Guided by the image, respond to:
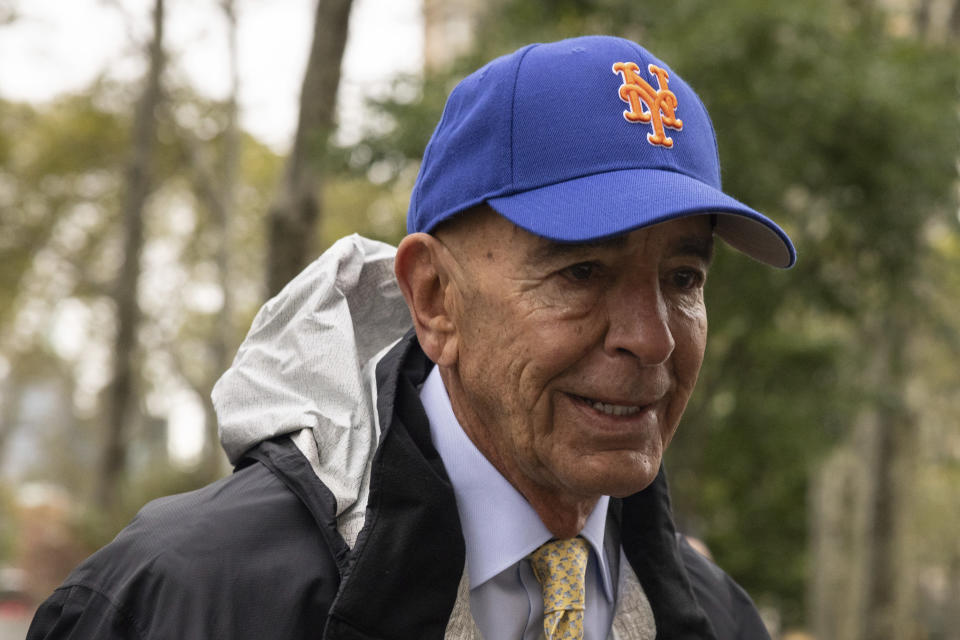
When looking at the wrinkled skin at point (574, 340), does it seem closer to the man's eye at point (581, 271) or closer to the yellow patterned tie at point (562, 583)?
the man's eye at point (581, 271)

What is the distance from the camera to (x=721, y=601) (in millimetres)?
2344

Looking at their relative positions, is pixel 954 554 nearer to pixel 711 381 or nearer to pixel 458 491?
pixel 711 381

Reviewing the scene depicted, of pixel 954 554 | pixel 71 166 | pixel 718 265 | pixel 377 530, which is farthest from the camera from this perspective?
pixel 954 554

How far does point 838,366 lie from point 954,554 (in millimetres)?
28202

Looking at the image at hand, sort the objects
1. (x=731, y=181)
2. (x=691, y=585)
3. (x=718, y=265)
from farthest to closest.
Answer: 1. (x=718, y=265)
2. (x=731, y=181)
3. (x=691, y=585)

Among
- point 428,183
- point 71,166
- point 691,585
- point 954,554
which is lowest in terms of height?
point 954,554

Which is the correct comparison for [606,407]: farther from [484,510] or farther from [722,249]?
[722,249]

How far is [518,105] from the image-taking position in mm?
1984

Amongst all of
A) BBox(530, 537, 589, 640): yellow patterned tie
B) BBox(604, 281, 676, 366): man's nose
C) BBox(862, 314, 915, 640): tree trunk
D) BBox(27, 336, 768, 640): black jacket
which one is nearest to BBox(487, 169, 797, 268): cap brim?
BBox(604, 281, 676, 366): man's nose

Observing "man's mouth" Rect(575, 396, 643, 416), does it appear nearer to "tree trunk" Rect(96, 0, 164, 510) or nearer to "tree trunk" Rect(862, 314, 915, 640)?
"tree trunk" Rect(96, 0, 164, 510)

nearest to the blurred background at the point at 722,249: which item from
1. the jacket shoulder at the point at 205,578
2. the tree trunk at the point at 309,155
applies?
the tree trunk at the point at 309,155

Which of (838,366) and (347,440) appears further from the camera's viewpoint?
(838,366)

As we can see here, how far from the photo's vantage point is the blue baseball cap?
1.90 meters

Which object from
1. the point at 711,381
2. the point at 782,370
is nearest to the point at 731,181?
the point at 711,381
